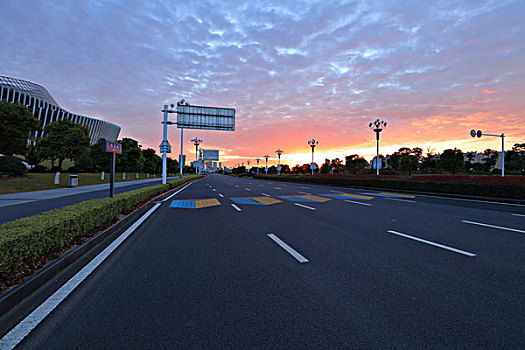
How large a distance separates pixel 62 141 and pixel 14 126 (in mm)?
5585

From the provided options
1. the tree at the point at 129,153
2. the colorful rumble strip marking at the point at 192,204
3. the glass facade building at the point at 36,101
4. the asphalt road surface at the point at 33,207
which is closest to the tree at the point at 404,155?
the tree at the point at 129,153

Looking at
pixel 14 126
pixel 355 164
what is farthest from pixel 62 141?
pixel 355 164

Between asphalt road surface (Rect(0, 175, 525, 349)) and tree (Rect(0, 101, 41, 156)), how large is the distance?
87.7 feet

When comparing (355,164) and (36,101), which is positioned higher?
(36,101)

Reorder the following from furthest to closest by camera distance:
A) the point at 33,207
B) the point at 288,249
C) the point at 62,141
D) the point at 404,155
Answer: the point at 404,155, the point at 62,141, the point at 33,207, the point at 288,249

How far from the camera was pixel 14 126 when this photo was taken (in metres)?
23.1

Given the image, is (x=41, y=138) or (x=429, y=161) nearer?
(x=41, y=138)

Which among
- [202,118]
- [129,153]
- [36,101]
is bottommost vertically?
[129,153]

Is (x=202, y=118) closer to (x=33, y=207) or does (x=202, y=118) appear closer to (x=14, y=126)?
(x=33, y=207)

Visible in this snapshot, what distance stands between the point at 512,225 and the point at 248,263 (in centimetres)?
824

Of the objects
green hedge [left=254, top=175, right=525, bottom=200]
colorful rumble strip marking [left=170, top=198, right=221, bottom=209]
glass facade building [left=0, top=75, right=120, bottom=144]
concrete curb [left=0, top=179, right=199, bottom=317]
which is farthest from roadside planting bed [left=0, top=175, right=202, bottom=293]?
glass facade building [left=0, top=75, right=120, bottom=144]

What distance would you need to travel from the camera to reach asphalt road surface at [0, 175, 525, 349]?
7.83 feet

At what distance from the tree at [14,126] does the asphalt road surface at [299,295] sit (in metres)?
26.7

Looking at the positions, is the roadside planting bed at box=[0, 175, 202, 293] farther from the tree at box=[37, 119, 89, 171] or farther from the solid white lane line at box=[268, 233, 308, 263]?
the tree at box=[37, 119, 89, 171]
